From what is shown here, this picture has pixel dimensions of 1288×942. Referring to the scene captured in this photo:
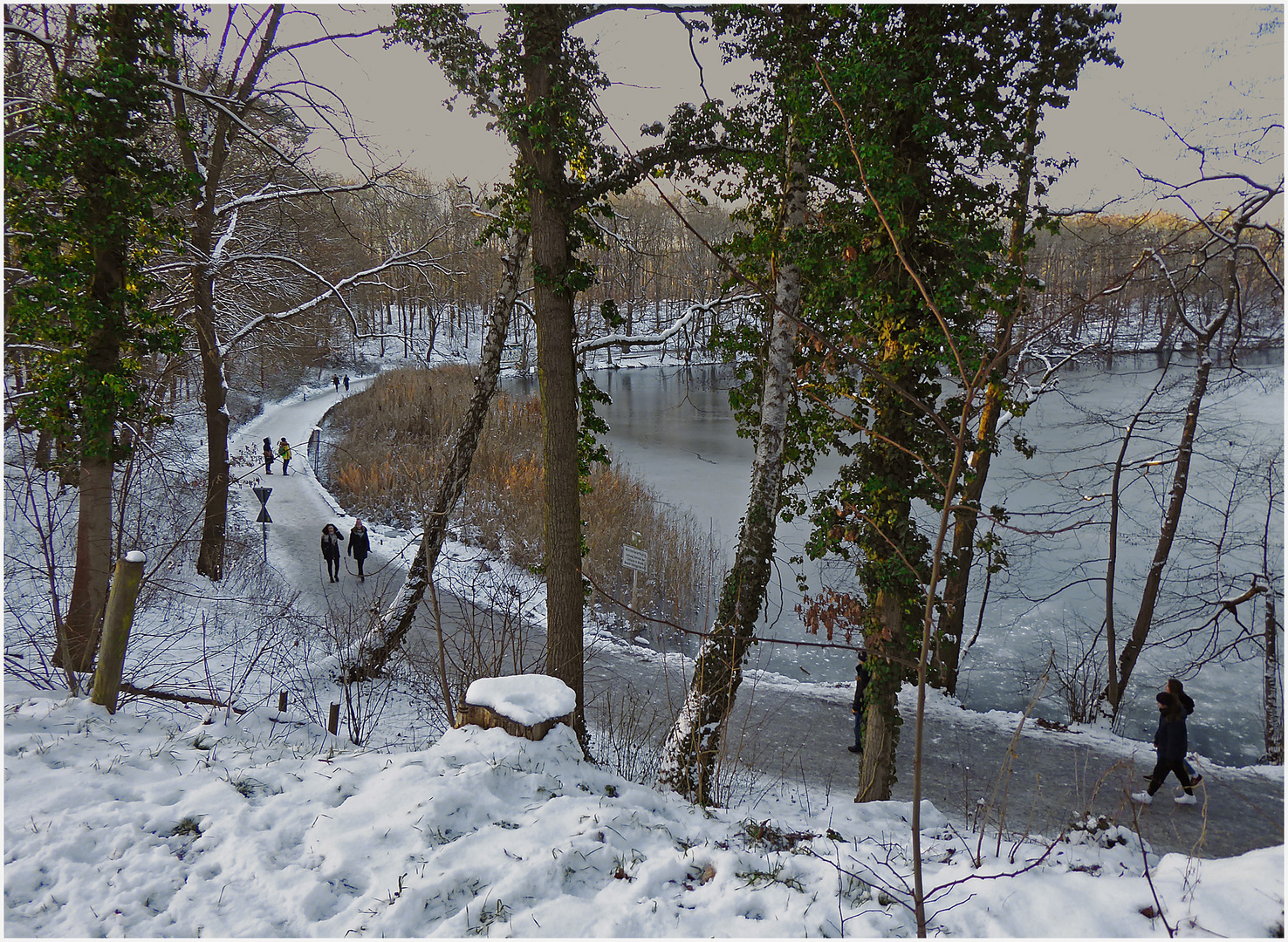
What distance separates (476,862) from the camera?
9.04 ft

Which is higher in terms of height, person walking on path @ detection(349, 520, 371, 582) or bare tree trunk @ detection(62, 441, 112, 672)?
bare tree trunk @ detection(62, 441, 112, 672)

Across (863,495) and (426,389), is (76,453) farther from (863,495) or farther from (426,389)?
(426,389)

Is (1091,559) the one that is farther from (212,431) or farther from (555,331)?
(212,431)

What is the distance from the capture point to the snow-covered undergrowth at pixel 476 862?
8.05 ft

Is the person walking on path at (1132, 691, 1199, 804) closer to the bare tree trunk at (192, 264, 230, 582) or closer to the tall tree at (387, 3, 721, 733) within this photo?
the tall tree at (387, 3, 721, 733)

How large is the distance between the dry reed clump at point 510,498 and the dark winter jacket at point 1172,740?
768 centimetres

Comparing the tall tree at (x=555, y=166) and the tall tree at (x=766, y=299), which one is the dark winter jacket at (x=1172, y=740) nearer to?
the tall tree at (x=766, y=299)

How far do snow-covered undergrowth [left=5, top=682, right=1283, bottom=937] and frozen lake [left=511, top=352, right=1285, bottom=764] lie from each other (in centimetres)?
320

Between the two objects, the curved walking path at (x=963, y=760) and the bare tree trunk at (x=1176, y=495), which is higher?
the bare tree trunk at (x=1176, y=495)

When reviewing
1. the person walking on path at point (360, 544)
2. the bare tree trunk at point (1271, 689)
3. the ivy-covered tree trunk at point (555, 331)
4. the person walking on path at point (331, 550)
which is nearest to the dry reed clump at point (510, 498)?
the person walking on path at point (360, 544)

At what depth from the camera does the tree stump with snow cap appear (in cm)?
353

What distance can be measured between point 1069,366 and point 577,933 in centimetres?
1429

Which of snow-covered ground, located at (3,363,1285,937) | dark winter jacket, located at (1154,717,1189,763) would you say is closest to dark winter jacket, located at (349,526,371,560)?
snow-covered ground, located at (3,363,1285,937)

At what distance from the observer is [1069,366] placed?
12.7 m
